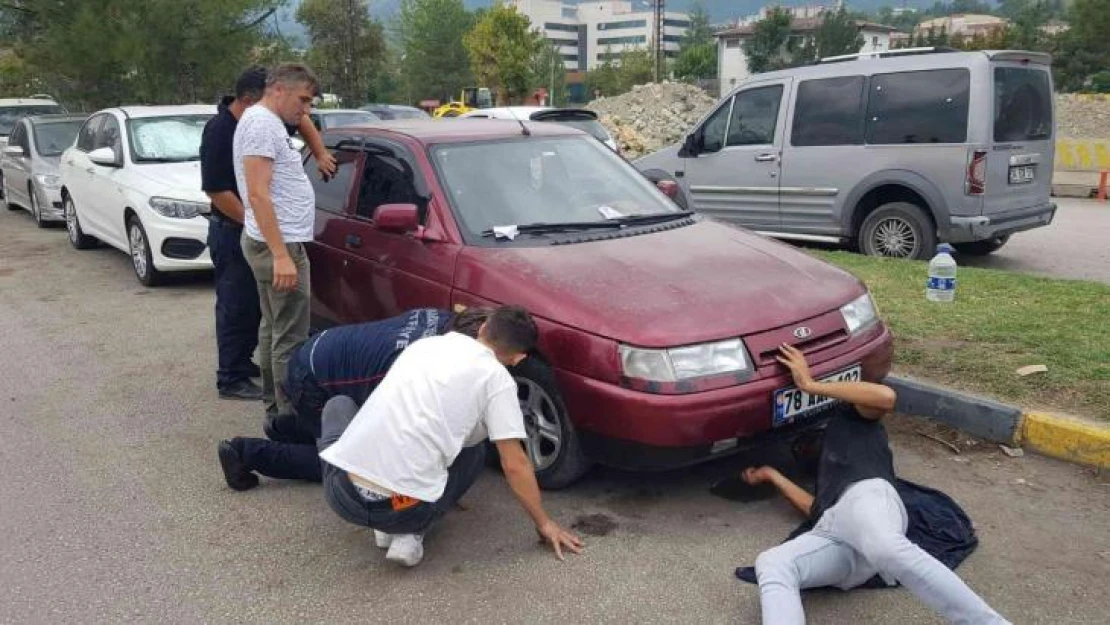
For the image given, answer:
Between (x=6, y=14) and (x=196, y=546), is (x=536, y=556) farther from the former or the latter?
(x=6, y=14)

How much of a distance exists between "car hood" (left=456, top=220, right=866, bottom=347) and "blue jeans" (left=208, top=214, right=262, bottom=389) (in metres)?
1.70

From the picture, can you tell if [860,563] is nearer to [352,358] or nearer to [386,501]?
[386,501]

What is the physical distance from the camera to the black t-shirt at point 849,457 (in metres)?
3.37

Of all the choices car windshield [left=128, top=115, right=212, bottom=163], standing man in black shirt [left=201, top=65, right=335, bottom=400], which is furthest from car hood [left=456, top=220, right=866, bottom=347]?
car windshield [left=128, top=115, right=212, bottom=163]

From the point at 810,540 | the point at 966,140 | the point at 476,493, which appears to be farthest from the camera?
the point at 966,140

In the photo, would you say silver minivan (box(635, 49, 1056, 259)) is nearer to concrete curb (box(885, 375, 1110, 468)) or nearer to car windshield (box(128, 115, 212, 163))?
concrete curb (box(885, 375, 1110, 468))

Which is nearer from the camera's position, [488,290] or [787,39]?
[488,290]

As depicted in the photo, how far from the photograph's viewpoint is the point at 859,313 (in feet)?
13.9

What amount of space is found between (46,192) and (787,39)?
242 ft

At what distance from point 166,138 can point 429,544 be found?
7073mm

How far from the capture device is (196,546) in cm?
364

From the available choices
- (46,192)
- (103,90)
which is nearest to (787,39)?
(103,90)

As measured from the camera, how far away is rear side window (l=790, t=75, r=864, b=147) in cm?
878

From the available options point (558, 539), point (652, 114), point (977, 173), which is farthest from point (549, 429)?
point (652, 114)
